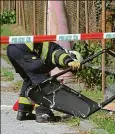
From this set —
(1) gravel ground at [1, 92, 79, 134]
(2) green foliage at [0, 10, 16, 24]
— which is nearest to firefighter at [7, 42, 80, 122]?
(1) gravel ground at [1, 92, 79, 134]

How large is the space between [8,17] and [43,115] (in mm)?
17564

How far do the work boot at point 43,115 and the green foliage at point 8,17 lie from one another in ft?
55.6

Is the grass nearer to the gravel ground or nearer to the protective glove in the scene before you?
the gravel ground

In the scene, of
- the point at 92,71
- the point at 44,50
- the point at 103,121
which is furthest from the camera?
the point at 92,71

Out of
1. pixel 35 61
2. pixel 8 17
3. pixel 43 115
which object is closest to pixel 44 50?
pixel 35 61

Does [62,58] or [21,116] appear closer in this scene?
[62,58]

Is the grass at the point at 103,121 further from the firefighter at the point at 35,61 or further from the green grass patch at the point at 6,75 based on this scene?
the green grass patch at the point at 6,75

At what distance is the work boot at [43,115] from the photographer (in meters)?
6.64

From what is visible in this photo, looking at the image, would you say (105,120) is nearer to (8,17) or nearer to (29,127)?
(29,127)

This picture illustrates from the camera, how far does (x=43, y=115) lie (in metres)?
6.63

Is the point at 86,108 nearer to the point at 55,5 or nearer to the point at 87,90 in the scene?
the point at 87,90

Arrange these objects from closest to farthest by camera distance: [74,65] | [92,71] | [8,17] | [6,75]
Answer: [74,65] → [92,71] → [6,75] → [8,17]

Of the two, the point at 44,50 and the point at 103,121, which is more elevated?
the point at 44,50

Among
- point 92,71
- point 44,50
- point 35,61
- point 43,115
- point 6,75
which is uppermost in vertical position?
point 44,50
